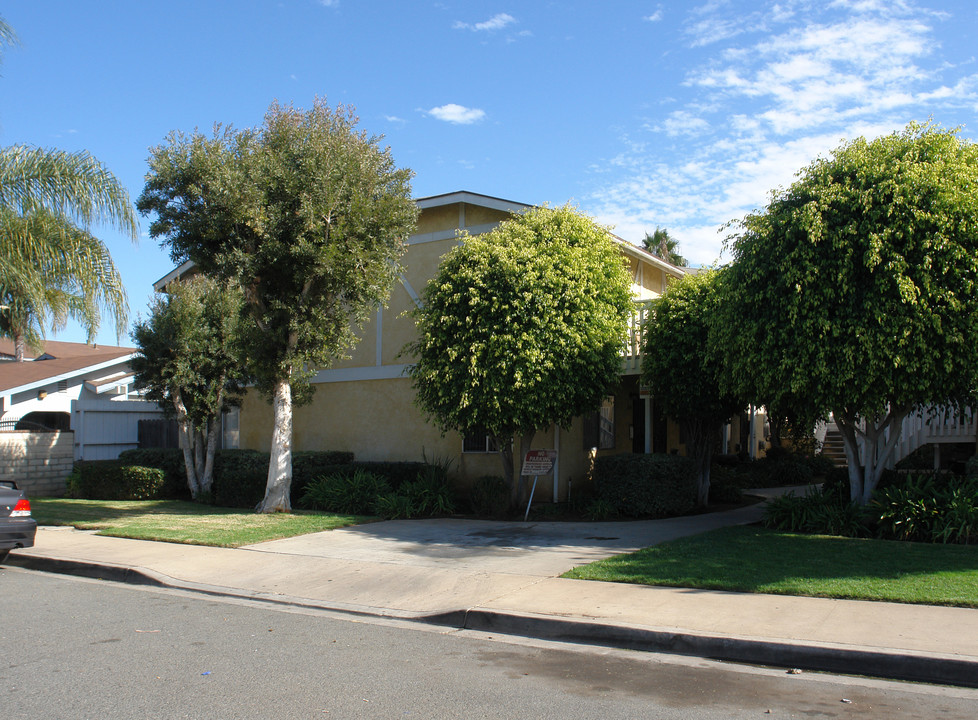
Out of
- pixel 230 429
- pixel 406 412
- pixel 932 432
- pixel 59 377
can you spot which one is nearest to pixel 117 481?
pixel 230 429

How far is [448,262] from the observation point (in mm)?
14102

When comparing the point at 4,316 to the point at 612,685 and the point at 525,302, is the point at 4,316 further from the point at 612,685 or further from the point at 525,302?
the point at 612,685

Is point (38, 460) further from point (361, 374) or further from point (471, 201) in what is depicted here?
point (471, 201)

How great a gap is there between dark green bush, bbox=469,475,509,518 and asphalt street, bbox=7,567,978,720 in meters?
7.01

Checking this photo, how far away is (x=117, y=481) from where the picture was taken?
1891 cm

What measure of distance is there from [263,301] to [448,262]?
145 inches

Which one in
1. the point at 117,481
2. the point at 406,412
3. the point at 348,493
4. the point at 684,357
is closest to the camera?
the point at 684,357

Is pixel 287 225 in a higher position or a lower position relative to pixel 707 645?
higher

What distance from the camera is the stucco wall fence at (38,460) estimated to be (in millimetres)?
18875

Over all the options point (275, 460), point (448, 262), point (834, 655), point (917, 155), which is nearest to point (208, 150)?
point (448, 262)

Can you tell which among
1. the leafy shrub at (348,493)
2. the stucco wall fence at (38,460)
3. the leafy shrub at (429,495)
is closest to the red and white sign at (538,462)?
the leafy shrub at (429,495)

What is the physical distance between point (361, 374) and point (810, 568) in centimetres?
1180

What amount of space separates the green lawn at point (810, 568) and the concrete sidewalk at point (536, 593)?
11.0 inches

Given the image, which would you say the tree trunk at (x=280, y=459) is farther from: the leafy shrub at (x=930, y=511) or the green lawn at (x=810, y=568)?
the leafy shrub at (x=930, y=511)
